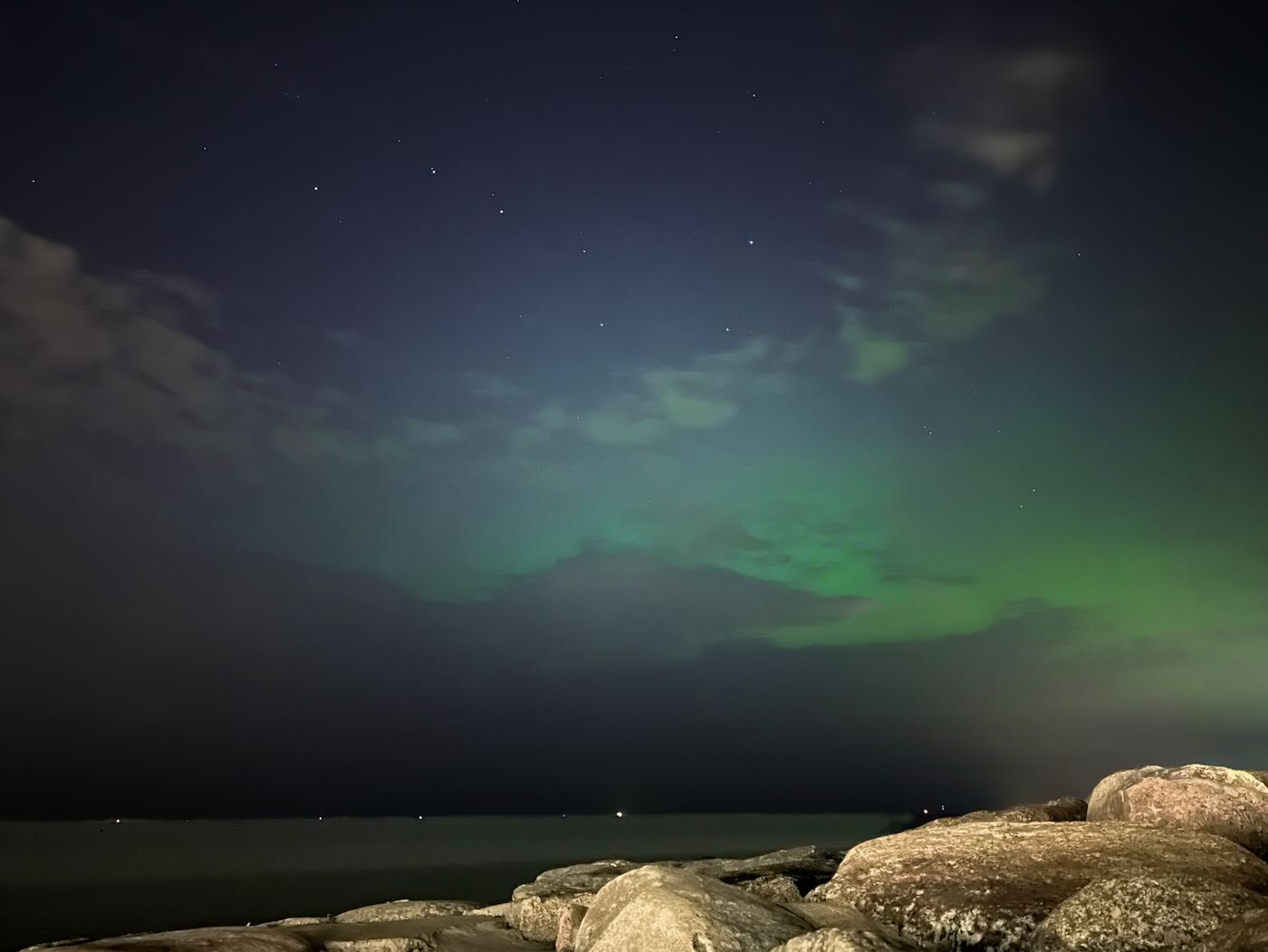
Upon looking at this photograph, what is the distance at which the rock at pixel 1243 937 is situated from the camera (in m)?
8.98

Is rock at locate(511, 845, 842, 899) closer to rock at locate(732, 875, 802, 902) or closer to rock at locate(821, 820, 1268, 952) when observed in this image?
rock at locate(732, 875, 802, 902)

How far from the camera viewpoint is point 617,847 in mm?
80438

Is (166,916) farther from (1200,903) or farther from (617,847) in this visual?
(617,847)

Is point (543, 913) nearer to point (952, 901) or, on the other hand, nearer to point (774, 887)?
point (774, 887)

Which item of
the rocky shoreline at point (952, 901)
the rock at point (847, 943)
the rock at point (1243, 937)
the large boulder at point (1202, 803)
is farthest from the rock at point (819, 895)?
the large boulder at point (1202, 803)

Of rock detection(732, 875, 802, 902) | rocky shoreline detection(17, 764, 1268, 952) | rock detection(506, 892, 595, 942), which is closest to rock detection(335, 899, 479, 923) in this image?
rocky shoreline detection(17, 764, 1268, 952)

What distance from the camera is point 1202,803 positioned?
17.8 m

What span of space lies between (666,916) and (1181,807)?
11.3 meters

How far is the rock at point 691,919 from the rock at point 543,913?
4240 mm

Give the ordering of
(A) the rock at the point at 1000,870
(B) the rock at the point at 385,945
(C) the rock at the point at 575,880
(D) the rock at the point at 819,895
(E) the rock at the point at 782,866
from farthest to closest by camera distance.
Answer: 1. (E) the rock at the point at 782,866
2. (C) the rock at the point at 575,880
3. (B) the rock at the point at 385,945
4. (D) the rock at the point at 819,895
5. (A) the rock at the point at 1000,870

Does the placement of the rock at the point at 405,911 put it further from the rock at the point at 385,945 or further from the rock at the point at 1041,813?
the rock at the point at 1041,813

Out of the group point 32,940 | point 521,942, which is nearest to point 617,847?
point 32,940

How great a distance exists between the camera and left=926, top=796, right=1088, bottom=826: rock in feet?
67.2

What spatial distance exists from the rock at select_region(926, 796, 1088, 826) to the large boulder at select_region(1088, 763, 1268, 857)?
69.9 inches
